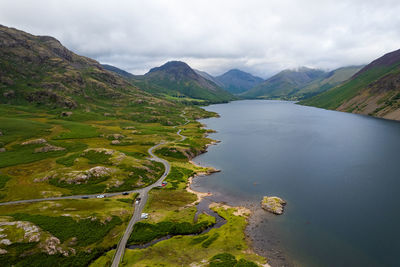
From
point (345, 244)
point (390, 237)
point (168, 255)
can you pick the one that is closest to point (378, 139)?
point (390, 237)

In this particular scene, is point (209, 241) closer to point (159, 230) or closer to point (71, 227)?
point (159, 230)

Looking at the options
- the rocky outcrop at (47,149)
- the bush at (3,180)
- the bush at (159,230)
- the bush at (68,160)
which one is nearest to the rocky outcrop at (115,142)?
the rocky outcrop at (47,149)

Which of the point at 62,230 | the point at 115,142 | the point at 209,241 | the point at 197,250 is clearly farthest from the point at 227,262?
the point at 115,142

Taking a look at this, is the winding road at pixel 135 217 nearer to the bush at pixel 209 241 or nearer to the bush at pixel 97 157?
the bush at pixel 209 241

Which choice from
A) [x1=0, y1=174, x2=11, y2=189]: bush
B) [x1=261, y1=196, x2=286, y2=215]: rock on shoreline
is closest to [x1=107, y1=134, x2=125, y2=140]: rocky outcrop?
[x1=0, y1=174, x2=11, y2=189]: bush

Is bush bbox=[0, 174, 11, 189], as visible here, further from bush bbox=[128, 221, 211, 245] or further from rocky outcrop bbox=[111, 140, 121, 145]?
rocky outcrop bbox=[111, 140, 121, 145]

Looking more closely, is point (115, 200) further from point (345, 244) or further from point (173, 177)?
point (345, 244)
